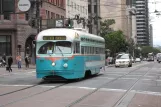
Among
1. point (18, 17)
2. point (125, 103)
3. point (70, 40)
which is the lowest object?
point (125, 103)

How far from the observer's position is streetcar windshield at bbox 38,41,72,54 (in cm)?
2239

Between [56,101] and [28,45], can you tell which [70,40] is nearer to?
[56,101]

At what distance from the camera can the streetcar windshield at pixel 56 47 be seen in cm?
2239

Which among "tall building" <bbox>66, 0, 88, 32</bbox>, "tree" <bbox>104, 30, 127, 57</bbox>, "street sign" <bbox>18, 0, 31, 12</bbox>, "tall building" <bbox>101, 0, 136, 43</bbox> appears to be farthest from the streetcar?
"tall building" <bbox>101, 0, 136, 43</bbox>

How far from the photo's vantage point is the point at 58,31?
22.9 meters

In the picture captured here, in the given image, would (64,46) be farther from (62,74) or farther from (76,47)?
(62,74)

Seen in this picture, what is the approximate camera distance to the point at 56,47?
22.5 meters

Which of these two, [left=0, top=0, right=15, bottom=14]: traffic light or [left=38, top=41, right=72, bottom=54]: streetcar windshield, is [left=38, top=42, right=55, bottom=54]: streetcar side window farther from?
[left=0, top=0, right=15, bottom=14]: traffic light

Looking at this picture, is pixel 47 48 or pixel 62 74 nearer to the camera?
pixel 62 74

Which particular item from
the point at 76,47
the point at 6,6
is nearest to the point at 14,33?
the point at 6,6

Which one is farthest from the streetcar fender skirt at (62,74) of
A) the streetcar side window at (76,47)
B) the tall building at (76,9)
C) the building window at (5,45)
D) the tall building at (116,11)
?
the tall building at (116,11)

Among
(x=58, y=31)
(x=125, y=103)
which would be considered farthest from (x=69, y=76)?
(x=125, y=103)

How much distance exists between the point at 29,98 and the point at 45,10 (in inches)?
2055

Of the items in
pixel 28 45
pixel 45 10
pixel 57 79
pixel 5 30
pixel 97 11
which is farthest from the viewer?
pixel 97 11
